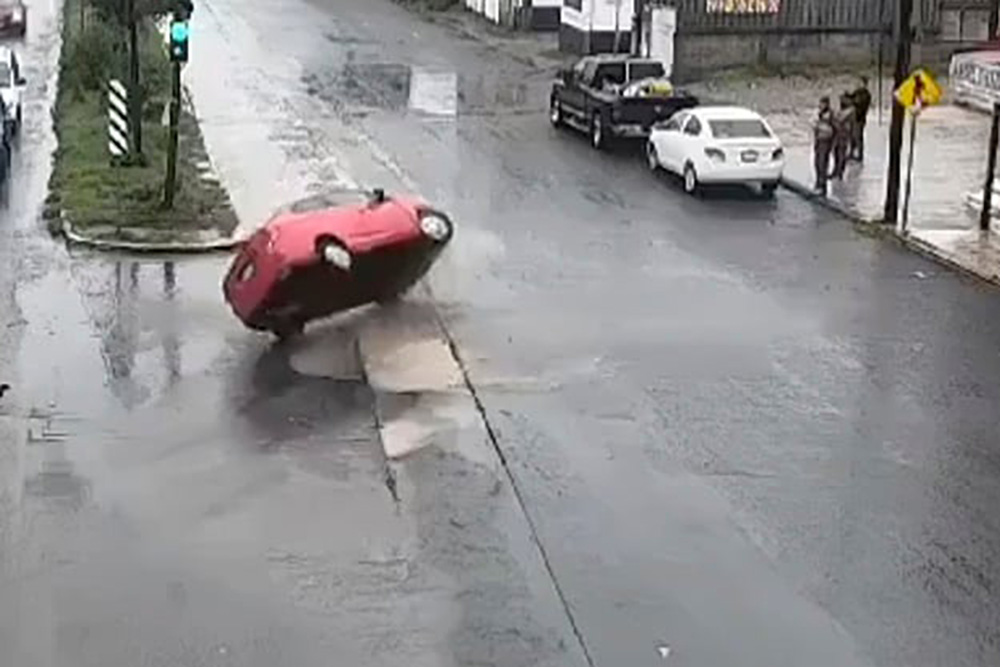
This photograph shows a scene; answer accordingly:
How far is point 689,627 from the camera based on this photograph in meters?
13.2

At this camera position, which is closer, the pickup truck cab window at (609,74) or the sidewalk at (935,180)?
the sidewalk at (935,180)

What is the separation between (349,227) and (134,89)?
1162cm

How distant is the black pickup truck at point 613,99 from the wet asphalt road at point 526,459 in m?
8.08

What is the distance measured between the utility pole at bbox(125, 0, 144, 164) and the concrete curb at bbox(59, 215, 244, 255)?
5076 millimetres

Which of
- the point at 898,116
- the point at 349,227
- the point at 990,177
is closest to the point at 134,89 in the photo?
the point at 349,227

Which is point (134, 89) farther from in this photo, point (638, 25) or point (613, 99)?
point (638, 25)

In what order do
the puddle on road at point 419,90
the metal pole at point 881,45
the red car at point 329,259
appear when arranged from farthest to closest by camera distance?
the metal pole at point 881,45, the puddle on road at point 419,90, the red car at point 329,259

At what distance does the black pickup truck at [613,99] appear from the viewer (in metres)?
38.4

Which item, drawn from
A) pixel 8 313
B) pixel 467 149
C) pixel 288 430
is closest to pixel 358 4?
pixel 467 149

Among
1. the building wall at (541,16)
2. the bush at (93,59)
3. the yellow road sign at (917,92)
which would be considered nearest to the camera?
the yellow road sign at (917,92)

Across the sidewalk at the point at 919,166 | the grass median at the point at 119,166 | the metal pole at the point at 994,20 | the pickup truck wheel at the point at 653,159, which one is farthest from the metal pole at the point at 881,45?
the grass median at the point at 119,166

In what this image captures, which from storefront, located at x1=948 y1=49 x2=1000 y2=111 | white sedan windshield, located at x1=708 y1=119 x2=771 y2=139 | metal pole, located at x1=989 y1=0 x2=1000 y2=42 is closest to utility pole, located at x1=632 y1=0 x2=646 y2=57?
metal pole, located at x1=989 y1=0 x2=1000 y2=42

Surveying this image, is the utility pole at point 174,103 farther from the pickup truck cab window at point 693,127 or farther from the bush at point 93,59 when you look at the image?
the bush at point 93,59

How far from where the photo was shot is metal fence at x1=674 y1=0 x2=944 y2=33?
163 feet
